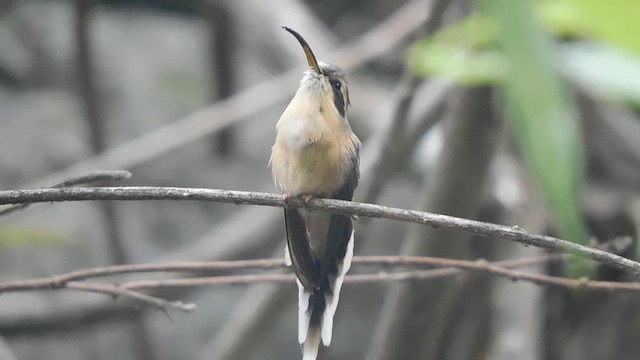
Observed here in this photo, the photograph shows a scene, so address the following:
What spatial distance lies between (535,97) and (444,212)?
2764mm

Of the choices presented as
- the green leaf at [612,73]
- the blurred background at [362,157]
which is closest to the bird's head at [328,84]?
the blurred background at [362,157]

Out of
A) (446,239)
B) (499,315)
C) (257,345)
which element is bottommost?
(257,345)

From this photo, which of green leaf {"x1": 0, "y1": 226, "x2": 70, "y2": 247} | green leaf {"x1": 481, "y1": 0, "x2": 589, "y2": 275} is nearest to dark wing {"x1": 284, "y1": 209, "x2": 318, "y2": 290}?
green leaf {"x1": 0, "y1": 226, "x2": 70, "y2": 247}

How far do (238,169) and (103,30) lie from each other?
1.54 m

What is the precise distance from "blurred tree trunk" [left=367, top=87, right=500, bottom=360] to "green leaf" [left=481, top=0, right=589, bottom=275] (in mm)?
2536

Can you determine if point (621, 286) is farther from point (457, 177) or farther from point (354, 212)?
point (457, 177)

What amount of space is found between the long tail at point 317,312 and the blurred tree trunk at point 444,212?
109cm

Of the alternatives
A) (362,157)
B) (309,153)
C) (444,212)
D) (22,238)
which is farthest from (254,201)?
(362,157)

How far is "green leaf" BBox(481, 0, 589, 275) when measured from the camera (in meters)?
0.35

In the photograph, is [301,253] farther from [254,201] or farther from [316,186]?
[254,201]

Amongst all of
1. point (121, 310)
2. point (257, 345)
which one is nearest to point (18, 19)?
point (121, 310)

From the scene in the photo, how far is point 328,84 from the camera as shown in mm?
2320

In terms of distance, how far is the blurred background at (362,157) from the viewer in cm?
122

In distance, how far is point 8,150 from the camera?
18.1ft
